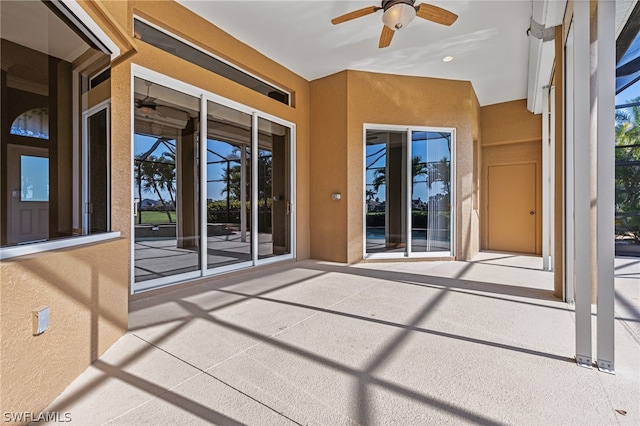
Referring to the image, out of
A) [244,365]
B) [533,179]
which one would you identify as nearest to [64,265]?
[244,365]

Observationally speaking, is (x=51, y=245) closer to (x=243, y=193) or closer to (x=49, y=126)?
(x=49, y=126)

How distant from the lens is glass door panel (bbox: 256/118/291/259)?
5.00 meters

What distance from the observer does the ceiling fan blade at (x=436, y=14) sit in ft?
10.4

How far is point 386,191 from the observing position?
18.6 ft

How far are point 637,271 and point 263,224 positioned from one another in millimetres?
4829

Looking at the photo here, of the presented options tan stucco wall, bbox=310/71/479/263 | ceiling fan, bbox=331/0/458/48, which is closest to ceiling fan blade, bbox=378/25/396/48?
ceiling fan, bbox=331/0/458/48

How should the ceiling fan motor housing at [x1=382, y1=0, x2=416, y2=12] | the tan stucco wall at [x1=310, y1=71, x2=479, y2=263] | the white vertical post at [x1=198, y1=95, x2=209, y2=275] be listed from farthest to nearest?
the tan stucco wall at [x1=310, y1=71, x2=479, y2=263] → the white vertical post at [x1=198, y1=95, x2=209, y2=275] → the ceiling fan motor housing at [x1=382, y1=0, x2=416, y2=12]

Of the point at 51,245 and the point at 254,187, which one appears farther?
the point at 254,187

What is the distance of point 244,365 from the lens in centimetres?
195

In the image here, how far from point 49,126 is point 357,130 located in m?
4.23

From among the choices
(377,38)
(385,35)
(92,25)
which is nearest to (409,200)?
(377,38)

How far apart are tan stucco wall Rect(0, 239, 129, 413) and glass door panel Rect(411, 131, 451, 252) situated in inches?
193

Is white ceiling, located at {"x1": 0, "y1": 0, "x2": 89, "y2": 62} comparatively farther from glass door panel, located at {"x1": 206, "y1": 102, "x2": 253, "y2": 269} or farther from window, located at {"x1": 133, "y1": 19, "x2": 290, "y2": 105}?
glass door panel, located at {"x1": 206, "y1": 102, "x2": 253, "y2": 269}

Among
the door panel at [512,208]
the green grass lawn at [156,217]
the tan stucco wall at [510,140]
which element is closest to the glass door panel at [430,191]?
the tan stucco wall at [510,140]
